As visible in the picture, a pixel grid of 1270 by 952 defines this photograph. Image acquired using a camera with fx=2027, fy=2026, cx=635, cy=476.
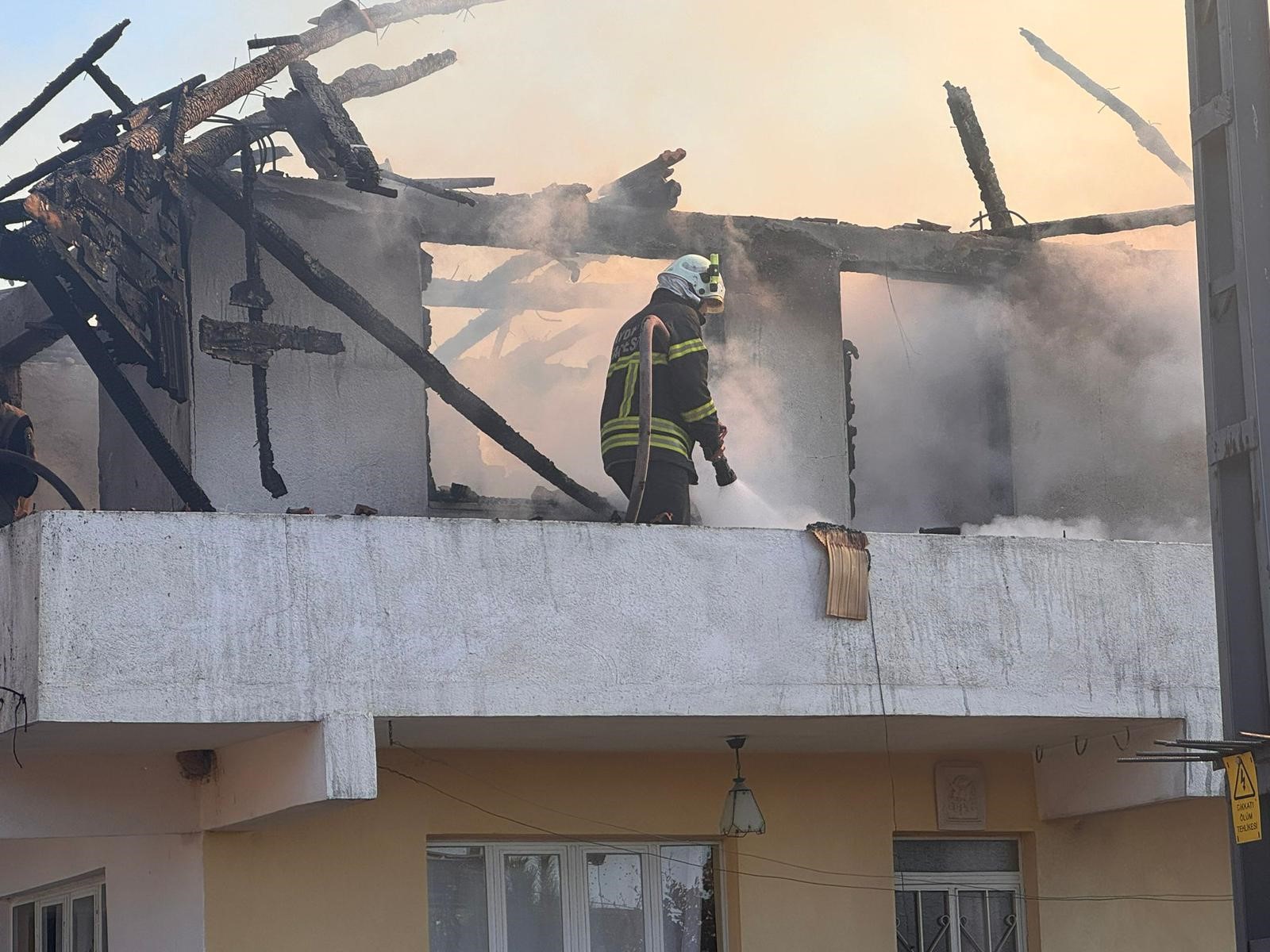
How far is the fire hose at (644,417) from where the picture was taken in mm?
10219

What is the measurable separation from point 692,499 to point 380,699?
14.8 ft

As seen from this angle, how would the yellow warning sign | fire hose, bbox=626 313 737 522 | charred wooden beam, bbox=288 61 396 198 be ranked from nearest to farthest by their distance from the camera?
the yellow warning sign < fire hose, bbox=626 313 737 522 < charred wooden beam, bbox=288 61 396 198

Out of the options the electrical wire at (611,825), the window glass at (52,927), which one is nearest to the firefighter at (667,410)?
the electrical wire at (611,825)

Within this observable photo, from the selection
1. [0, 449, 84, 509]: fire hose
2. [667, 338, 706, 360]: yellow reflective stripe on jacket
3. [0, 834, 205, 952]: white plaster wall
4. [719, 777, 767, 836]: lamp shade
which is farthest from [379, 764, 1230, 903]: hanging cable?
[0, 449, 84, 509]: fire hose

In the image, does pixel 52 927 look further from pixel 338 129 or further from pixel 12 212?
pixel 338 129

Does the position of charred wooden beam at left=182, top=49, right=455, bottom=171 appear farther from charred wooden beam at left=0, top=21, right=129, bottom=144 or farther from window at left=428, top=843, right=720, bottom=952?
window at left=428, top=843, right=720, bottom=952

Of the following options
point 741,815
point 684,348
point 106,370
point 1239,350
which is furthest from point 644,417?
point 1239,350

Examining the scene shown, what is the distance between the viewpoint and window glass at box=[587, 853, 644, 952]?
1077 cm

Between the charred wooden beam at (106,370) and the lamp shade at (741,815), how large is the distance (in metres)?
3.05

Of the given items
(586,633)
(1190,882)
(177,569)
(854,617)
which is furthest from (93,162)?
(1190,882)

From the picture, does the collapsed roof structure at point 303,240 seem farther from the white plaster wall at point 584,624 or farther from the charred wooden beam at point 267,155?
the white plaster wall at point 584,624

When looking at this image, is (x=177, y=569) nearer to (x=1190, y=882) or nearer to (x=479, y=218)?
(x=479, y=218)

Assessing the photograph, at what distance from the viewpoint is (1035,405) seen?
45.2ft

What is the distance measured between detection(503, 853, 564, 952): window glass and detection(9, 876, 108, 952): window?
209 cm
